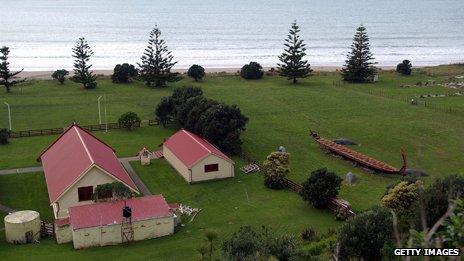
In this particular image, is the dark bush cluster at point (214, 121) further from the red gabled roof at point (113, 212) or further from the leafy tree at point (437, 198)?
the leafy tree at point (437, 198)

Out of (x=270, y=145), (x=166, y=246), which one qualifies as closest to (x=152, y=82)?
(x=270, y=145)

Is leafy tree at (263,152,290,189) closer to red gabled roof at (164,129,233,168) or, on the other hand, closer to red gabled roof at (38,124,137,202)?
red gabled roof at (164,129,233,168)

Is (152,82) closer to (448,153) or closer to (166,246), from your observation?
(448,153)

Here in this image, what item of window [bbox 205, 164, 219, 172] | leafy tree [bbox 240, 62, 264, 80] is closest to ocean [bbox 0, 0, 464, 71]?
leafy tree [bbox 240, 62, 264, 80]

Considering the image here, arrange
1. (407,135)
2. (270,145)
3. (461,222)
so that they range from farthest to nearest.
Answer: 1. (407,135)
2. (270,145)
3. (461,222)

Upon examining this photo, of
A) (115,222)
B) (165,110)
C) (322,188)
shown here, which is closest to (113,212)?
(115,222)

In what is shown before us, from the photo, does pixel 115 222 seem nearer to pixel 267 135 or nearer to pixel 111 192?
pixel 111 192
